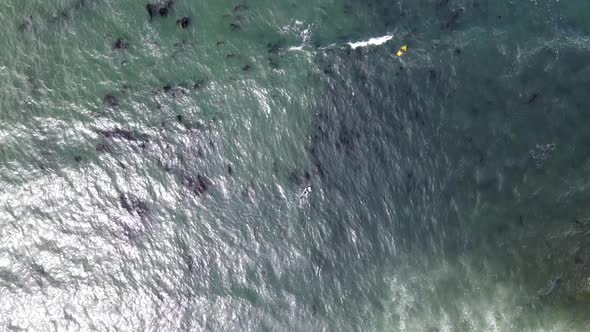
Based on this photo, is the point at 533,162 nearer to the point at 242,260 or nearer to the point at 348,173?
the point at 348,173

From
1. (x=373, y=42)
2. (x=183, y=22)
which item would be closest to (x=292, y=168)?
(x=373, y=42)

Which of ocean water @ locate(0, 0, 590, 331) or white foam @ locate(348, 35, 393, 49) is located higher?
white foam @ locate(348, 35, 393, 49)

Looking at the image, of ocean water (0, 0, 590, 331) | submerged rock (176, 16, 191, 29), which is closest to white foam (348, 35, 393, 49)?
ocean water (0, 0, 590, 331)

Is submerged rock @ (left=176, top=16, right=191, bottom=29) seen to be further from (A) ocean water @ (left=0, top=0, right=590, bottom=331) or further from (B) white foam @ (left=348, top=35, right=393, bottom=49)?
(B) white foam @ (left=348, top=35, right=393, bottom=49)

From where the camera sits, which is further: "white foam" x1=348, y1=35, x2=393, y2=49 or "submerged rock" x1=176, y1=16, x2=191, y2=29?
"white foam" x1=348, y1=35, x2=393, y2=49

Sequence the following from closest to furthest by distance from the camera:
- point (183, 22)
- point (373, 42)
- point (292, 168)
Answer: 1. point (292, 168)
2. point (183, 22)
3. point (373, 42)

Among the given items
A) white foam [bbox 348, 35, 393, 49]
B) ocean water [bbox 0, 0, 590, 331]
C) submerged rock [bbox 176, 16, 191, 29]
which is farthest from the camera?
white foam [bbox 348, 35, 393, 49]

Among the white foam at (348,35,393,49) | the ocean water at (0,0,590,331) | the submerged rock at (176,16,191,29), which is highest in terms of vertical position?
the submerged rock at (176,16,191,29)

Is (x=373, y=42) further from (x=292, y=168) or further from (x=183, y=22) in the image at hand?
(x=183, y=22)

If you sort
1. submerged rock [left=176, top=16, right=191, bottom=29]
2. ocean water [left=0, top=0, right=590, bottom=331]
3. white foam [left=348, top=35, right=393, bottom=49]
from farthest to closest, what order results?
white foam [left=348, top=35, right=393, bottom=49] < submerged rock [left=176, top=16, right=191, bottom=29] < ocean water [left=0, top=0, right=590, bottom=331]

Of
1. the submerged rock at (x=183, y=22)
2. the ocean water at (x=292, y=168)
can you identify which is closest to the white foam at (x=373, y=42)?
the ocean water at (x=292, y=168)
